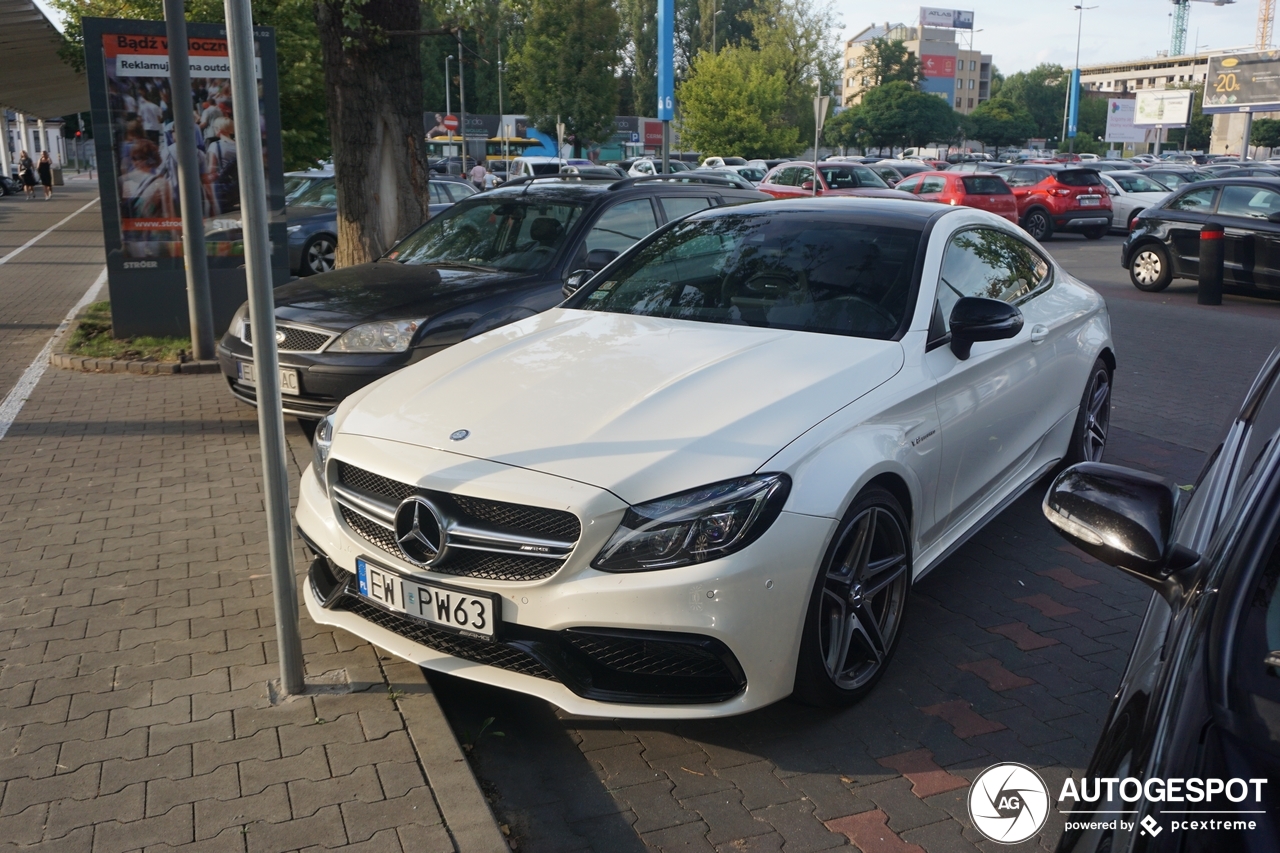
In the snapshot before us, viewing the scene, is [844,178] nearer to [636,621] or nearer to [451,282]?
[451,282]

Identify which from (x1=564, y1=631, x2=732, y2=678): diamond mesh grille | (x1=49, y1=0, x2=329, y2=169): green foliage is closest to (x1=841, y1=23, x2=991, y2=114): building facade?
(x1=49, y1=0, x2=329, y2=169): green foliage

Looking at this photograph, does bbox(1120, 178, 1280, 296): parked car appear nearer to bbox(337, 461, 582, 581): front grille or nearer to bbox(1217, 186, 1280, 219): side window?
bbox(1217, 186, 1280, 219): side window

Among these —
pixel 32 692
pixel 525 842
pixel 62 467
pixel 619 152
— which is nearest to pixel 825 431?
pixel 525 842

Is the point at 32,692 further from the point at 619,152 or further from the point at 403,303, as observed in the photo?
the point at 619,152

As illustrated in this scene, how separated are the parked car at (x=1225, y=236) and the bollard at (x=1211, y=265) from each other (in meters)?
0.16

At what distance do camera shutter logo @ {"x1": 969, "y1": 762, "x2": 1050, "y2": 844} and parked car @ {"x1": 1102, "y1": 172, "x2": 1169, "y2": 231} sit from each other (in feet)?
82.9

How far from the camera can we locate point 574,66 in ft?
170

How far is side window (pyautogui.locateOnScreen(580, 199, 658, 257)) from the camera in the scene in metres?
7.29

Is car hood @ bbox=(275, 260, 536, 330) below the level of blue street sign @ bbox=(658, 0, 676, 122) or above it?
below

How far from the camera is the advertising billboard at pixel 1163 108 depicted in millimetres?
72981

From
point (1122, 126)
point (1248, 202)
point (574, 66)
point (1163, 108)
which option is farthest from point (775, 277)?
point (1122, 126)

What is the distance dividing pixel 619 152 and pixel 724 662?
218ft

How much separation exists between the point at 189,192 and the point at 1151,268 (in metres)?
13.0

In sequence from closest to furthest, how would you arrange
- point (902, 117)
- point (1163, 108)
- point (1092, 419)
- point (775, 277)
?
1. point (775, 277)
2. point (1092, 419)
3. point (902, 117)
4. point (1163, 108)
